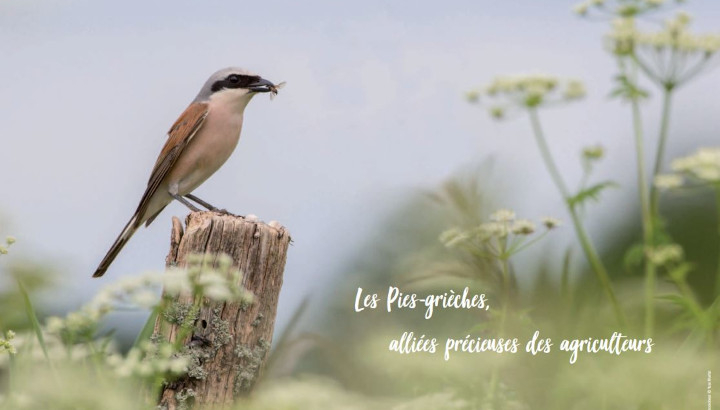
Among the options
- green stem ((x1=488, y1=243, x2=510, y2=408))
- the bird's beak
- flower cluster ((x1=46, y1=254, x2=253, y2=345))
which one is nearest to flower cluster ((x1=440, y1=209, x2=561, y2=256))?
green stem ((x1=488, y1=243, x2=510, y2=408))

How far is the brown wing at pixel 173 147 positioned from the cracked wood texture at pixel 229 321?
1738 millimetres

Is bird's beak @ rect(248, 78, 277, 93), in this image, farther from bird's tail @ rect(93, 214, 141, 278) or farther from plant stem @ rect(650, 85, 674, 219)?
plant stem @ rect(650, 85, 674, 219)

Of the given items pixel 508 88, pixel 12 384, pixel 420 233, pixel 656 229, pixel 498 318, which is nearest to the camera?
pixel 12 384

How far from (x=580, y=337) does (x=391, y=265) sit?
3595 millimetres

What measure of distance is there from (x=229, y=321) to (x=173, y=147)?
7.24ft

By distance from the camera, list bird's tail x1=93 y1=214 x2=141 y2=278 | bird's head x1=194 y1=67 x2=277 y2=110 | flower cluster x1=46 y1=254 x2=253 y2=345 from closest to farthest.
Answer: flower cluster x1=46 y1=254 x2=253 y2=345 < bird's tail x1=93 y1=214 x2=141 y2=278 < bird's head x1=194 y1=67 x2=277 y2=110

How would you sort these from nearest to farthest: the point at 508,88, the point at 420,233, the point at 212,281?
the point at 212,281 → the point at 508,88 → the point at 420,233

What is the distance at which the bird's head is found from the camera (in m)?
5.96

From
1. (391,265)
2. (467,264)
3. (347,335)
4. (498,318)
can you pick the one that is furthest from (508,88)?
A: (391,265)

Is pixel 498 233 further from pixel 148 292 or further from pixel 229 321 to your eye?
pixel 148 292

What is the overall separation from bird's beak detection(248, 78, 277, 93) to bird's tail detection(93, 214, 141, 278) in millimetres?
1116

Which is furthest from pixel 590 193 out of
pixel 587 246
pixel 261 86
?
pixel 261 86

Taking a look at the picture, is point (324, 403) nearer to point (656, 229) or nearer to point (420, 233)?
point (656, 229)

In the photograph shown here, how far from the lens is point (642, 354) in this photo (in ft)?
11.6
